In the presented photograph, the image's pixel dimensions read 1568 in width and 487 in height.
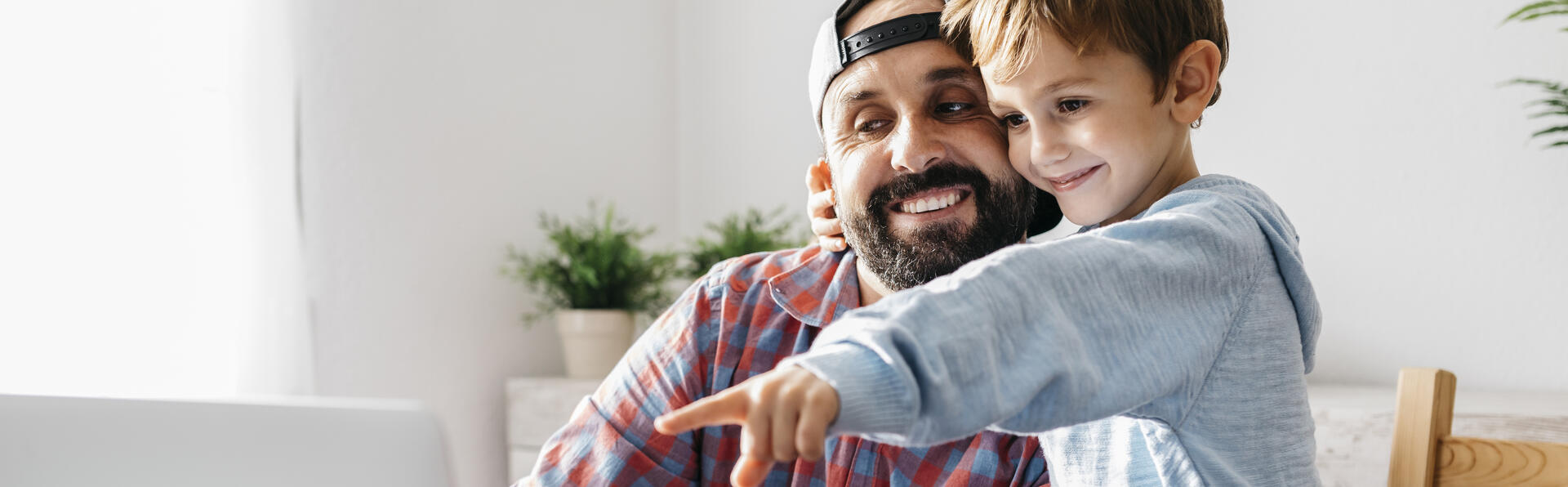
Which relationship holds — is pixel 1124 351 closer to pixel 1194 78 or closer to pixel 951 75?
pixel 1194 78

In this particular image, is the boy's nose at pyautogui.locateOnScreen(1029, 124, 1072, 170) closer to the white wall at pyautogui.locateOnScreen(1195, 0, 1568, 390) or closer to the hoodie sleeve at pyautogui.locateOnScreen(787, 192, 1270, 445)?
the hoodie sleeve at pyautogui.locateOnScreen(787, 192, 1270, 445)

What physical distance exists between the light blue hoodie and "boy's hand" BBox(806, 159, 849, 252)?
1.68 feet

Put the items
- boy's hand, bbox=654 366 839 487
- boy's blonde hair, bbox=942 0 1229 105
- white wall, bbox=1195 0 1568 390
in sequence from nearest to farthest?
1. boy's hand, bbox=654 366 839 487
2. boy's blonde hair, bbox=942 0 1229 105
3. white wall, bbox=1195 0 1568 390

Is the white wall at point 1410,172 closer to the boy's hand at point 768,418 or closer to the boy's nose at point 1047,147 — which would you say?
the boy's nose at point 1047,147

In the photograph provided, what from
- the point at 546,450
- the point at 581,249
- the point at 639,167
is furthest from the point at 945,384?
the point at 639,167

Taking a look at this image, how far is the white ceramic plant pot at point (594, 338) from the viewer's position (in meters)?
2.55

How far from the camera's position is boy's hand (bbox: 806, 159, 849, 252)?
116cm

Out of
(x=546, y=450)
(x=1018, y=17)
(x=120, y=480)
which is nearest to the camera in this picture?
(x=120, y=480)

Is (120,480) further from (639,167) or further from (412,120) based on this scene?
(639,167)

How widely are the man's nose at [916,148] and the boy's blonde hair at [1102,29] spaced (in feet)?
0.56

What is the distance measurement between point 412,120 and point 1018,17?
2122 millimetres

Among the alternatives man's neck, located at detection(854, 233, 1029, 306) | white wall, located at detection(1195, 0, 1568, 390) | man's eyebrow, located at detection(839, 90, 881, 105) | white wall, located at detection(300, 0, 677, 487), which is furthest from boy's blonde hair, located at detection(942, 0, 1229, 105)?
white wall, located at detection(300, 0, 677, 487)

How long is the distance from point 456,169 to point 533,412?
609mm

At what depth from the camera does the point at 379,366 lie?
2.54 metres
